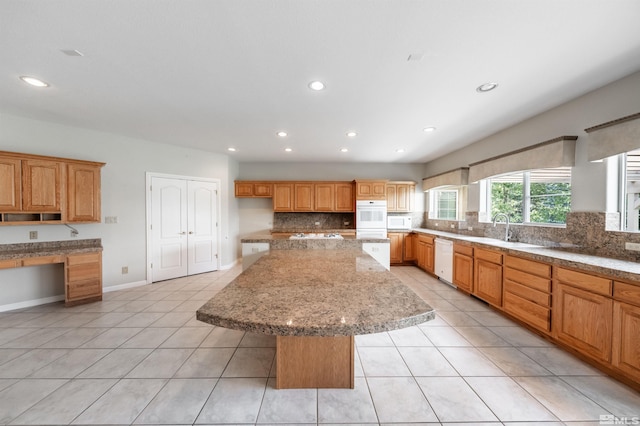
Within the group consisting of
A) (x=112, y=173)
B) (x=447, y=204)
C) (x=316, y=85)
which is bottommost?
(x=447, y=204)

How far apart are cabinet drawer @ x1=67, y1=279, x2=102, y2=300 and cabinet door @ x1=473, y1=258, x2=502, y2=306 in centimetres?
546

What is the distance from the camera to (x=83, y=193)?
3.25 m

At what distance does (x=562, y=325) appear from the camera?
2.10 meters

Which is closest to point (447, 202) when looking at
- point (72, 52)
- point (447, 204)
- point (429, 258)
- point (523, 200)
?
point (447, 204)

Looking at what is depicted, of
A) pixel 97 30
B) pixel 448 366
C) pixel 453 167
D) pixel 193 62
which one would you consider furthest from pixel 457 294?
pixel 97 30

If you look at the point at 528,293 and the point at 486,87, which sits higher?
the point at 486,87

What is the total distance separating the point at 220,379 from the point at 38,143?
4.14 metres

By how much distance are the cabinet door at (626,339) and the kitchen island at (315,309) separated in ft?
5.86

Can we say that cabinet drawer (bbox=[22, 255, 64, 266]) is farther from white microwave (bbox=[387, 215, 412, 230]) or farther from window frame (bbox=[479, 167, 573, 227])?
window frame (bbox=[479, 167, 573, 227])

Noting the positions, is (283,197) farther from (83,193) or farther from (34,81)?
(34,81)

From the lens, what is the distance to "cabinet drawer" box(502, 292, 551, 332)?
2.25m

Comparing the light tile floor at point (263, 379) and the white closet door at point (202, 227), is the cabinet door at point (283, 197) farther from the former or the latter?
the light tile floor at point (263, 379)

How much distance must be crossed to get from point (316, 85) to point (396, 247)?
417cm

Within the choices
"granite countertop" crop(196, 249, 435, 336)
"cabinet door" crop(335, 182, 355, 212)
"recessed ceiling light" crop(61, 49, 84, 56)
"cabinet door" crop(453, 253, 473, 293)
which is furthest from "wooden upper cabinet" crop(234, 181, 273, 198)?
"cabinet door" crop(453, 253, 473, 293)
